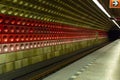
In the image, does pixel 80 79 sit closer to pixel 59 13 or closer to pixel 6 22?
pixel 6 22

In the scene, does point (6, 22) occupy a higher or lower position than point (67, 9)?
lower

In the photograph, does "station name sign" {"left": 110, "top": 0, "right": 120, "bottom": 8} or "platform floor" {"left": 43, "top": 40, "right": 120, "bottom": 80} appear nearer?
"platform floor" {"left": 43, "top": 40, "right": 120, "bottom": 80}

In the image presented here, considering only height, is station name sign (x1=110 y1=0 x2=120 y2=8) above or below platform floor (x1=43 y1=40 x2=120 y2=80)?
above

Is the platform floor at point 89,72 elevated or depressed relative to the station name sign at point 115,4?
depressed

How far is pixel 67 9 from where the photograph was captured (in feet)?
60.5

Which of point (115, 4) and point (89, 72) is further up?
point (115, 4)

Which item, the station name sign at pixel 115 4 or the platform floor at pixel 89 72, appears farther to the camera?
the station name sign at pixel 115 4

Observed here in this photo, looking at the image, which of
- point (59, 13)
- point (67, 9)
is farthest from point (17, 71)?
point (67, 9)

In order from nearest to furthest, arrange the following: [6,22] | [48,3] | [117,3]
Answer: [6,22], [48,3], [117,3]

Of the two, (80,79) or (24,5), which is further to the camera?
(24,5)

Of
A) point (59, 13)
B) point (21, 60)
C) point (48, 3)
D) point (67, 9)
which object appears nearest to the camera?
point (21, 60)

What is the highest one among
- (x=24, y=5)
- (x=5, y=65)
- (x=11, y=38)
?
(x=24, y=5)

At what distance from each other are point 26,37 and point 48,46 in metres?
3.88

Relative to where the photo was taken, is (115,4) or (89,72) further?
(115,4)
